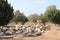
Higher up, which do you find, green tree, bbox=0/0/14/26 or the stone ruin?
green tree, bbox=0/0/14/26

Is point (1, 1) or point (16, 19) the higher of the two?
point (1, 1)

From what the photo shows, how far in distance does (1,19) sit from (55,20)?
116 ft

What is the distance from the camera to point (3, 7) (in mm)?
39938

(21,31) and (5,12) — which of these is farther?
(5,12)

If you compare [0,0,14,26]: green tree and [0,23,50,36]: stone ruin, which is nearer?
[0,23,50,36]: stone ruin

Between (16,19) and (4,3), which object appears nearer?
(4,3)

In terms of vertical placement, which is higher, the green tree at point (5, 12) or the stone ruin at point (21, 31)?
the green tree at point (5, 12)

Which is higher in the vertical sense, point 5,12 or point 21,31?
point 5,12

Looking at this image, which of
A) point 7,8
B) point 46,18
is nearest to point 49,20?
point 46,18

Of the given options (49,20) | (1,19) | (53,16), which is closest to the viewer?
(1,19)

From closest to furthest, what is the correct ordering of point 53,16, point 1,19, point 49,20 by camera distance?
point 1,19, point 53,16, point 49,20

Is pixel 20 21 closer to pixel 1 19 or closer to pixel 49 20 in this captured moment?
pixel 49 20

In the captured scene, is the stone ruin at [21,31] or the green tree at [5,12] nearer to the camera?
the stone ruin at [21,31]

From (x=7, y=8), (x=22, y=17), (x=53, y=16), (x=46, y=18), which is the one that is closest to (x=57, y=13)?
(x=53, y=16)
